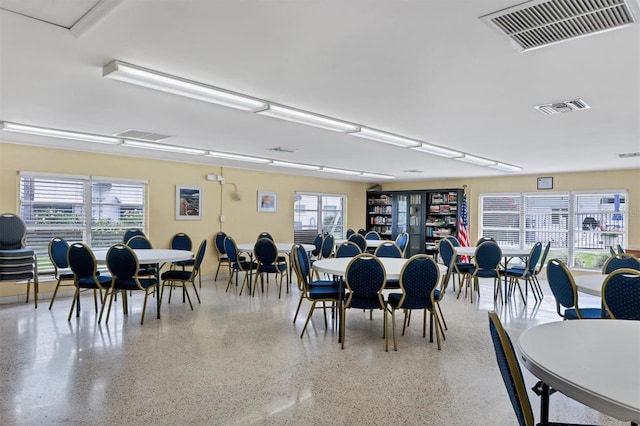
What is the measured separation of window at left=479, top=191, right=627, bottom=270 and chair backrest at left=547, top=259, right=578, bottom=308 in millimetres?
6033

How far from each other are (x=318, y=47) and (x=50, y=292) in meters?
6.08

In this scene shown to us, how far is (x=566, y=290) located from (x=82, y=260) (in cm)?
515

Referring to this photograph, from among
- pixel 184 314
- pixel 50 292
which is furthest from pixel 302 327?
pixel 50 292

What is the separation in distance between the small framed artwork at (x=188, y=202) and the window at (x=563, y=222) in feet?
22.7

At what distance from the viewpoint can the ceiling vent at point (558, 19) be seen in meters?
1.92

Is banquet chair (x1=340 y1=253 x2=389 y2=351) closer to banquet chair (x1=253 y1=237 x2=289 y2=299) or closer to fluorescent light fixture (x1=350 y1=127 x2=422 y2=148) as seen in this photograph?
fluorescent light fixture (x1=350 y1=127 x2=422 y2=148)

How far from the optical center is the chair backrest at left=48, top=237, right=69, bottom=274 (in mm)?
5715

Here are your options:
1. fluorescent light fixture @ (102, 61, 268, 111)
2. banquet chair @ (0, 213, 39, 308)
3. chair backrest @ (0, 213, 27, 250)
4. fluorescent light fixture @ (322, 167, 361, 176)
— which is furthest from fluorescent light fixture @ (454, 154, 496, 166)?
chair backrest @ (0, 213, 27, 250)

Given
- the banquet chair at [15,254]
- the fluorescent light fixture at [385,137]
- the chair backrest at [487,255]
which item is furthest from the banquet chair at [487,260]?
the banquet chair at [15,254]

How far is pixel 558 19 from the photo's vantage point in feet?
6.75

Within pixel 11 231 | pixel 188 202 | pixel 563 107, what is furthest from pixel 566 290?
pixel 11 231

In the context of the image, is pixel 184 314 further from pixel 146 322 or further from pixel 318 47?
pixel 318 47

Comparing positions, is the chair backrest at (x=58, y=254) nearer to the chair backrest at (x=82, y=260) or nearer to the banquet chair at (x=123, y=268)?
the chair backrest at (x=82, y=260)

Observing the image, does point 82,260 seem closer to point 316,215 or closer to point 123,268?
point 123,268
